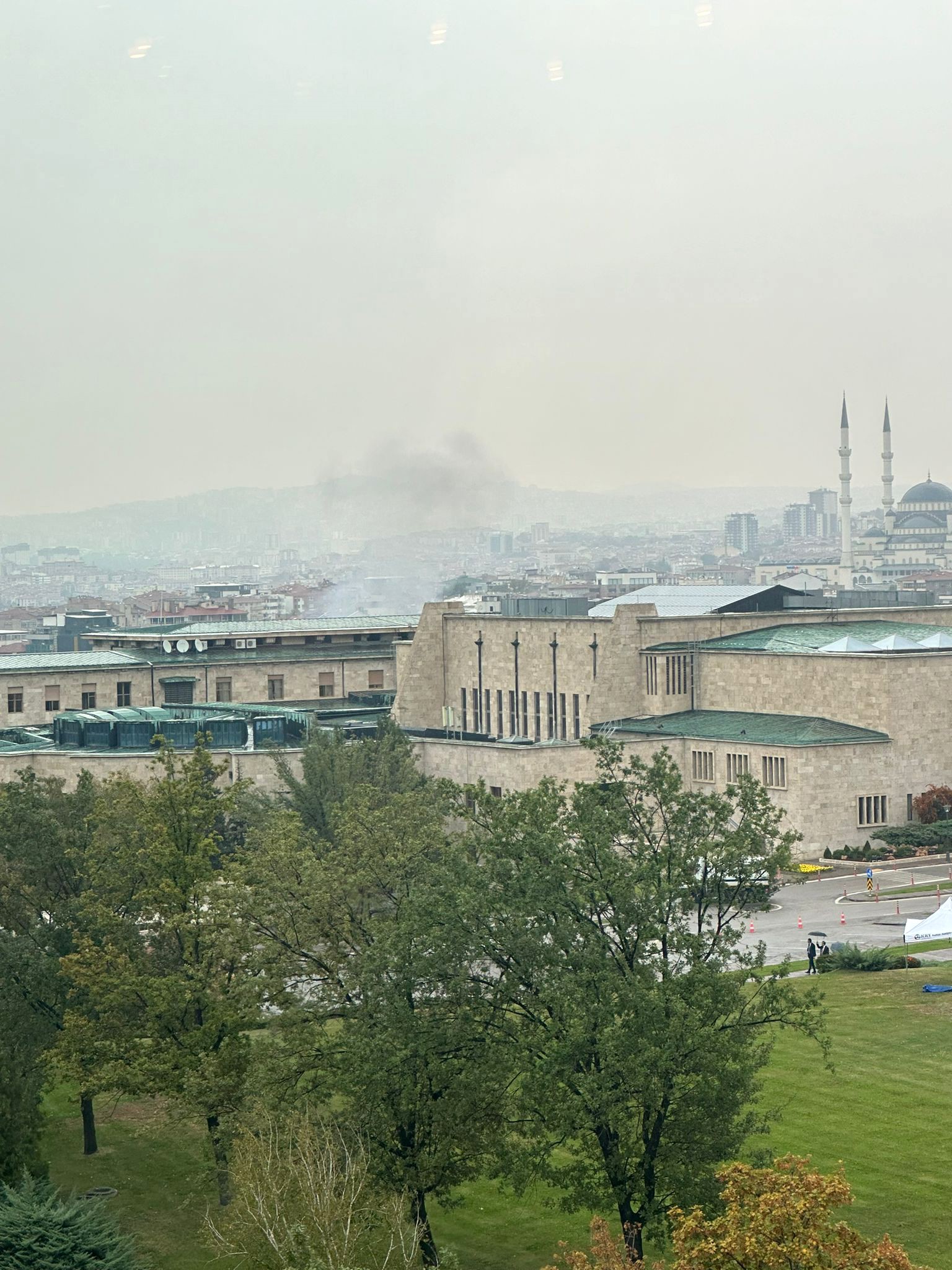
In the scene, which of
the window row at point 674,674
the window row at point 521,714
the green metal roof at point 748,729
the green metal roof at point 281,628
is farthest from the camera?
the green metal roof at point 281,628

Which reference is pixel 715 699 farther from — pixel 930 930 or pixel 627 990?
pixel 627 990

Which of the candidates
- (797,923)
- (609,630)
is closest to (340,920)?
(797,923)

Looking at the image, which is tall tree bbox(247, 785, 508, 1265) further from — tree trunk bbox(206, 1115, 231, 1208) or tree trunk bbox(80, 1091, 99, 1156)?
tree trunk bbox(80, 1091, 99, 1156)

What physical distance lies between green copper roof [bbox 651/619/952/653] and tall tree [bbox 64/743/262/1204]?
4075 cm

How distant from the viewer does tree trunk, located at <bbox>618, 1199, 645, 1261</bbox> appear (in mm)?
24922

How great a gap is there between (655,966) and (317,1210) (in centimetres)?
612

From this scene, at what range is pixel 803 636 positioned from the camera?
75625 millimetres

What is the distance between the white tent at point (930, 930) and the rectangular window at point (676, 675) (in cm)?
2775

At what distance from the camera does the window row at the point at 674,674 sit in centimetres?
7638

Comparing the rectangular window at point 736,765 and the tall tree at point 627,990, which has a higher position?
the rectangular window at point 736,765

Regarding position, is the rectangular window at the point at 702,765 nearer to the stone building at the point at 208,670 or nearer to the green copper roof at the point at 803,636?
the green copper roof at the point at 803,636

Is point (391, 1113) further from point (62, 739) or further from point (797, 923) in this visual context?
point (62, 739)

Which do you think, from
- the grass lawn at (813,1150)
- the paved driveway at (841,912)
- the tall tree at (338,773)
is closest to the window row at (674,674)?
the tall tree at (338,773)

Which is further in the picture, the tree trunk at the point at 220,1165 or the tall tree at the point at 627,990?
the tree trunk at the point at 220,1165
